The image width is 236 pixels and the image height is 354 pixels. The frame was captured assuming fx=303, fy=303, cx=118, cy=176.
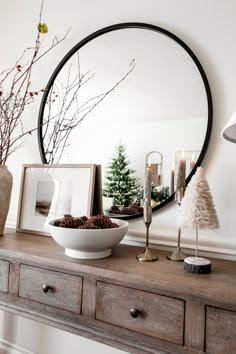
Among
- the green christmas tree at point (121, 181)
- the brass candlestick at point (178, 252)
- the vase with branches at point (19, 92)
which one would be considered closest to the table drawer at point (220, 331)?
the brass candlestick at point (178, 252)

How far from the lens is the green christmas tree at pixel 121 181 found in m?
1.37

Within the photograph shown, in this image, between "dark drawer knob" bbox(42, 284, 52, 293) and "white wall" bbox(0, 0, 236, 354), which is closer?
"dark drawer knob" bbox(42, 284, 52, 293)

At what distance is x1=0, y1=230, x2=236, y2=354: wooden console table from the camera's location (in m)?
0.80

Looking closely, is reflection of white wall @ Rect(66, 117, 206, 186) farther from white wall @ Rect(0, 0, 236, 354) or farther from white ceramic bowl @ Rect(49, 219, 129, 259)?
white ceramic bowl @ Rect(49, 219, 129, 259)

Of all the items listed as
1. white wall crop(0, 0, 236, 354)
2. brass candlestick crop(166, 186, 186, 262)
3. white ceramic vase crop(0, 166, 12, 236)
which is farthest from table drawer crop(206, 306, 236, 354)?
white ceramic vase crop(0, 166, 12, 236)

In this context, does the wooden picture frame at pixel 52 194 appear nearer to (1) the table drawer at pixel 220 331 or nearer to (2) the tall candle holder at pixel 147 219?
(2) the tall candle holder at pixel 147 219

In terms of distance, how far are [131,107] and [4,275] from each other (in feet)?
2.94

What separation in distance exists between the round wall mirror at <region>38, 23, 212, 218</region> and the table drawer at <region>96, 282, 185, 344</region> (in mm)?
476

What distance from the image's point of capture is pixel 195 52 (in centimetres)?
129

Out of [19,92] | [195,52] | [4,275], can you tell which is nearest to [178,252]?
[4,275]

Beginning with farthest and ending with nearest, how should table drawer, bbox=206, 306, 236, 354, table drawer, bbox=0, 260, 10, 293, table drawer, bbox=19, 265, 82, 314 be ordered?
table drawer, bbox=0, 260, 10, 293, table drawer, bbox=19, 265, 82, 314, table drawer, bbox=206, 306, 236, 354

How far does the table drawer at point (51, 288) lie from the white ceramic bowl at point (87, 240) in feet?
0.30

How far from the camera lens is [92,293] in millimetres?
971

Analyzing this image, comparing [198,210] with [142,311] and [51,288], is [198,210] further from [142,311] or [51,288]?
[51,288]
